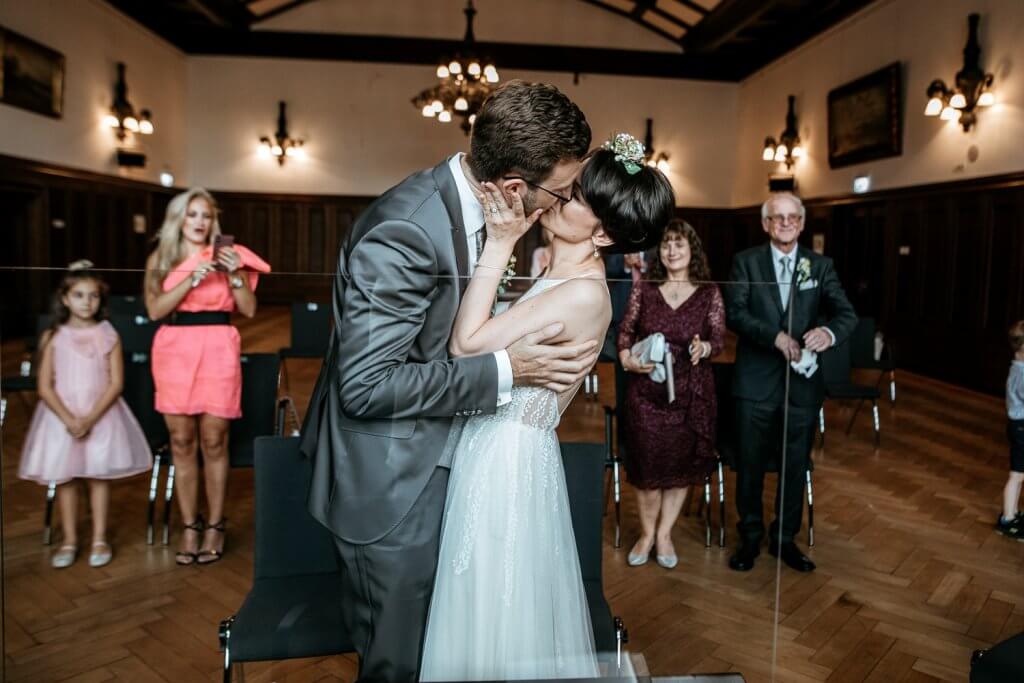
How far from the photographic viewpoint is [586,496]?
1.53 meters

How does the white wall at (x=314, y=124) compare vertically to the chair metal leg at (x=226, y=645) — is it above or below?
above

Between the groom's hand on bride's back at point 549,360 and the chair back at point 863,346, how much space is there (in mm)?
4895

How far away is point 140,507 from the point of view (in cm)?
204

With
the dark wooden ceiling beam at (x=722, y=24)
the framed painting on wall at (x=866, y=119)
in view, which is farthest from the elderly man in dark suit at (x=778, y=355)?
the framed painting on wall at (x=866, y=119)

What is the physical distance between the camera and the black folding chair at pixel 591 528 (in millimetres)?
1431

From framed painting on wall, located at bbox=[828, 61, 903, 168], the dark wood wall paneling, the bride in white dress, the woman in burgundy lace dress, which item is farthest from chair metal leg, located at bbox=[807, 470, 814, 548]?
framed painting on wall, located at bbox=[828, 61, 903, 168]

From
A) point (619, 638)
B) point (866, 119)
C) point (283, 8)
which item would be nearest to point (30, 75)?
point (283, 8)

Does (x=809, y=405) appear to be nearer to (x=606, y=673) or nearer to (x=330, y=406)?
(x=606, y=673)

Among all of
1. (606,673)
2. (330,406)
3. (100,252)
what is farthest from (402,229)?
(100,252)

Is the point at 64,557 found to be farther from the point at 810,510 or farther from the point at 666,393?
the point at 810,510

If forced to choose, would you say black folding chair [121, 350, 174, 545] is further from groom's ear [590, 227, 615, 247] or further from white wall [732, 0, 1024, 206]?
white wall [732, 0, 1024, 206]

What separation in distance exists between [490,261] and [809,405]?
5.31ft

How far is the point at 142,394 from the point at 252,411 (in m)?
1.03

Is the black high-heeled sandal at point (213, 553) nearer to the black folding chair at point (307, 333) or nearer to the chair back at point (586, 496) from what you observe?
the black folding chair at point (307, 333)
